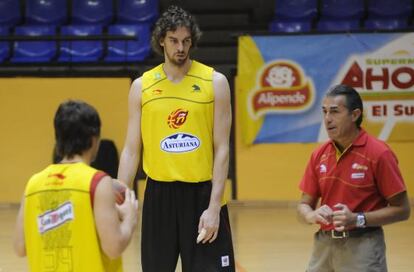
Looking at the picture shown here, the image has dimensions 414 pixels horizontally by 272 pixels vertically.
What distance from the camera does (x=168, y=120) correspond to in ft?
13.4

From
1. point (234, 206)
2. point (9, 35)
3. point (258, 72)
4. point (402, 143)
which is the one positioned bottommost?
point (234, 206)

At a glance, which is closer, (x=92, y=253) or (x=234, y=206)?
(x=92, y=253)

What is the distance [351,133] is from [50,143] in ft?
30.5

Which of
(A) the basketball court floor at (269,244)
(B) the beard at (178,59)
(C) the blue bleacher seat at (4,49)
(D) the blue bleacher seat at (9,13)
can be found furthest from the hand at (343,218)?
(D) the blue bleacher seat at (9,13)

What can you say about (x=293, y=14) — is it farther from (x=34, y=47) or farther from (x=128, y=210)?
(x=128, y=210)

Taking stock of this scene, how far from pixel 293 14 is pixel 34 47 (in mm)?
4344

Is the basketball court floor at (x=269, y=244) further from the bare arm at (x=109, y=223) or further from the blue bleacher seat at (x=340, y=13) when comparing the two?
the bare arm at (x=109, y=223)

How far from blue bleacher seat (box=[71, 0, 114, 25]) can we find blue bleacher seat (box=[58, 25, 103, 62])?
32 centimetres

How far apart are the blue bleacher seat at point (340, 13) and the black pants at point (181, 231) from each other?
9.53 metres

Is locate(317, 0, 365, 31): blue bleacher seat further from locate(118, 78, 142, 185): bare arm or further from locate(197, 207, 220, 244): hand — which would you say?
locate(197, 207, 220, 244): hand

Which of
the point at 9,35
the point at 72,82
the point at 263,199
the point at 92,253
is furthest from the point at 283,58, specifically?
the point at 92,253

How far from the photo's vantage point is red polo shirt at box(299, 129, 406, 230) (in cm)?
371

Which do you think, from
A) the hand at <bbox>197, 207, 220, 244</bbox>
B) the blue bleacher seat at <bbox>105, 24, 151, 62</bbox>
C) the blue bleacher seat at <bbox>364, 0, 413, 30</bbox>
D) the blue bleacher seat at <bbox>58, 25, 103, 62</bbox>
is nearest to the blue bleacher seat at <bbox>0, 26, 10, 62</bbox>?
the blue bleacher seat at <bbox>58, 25, 103, 62</bbox>

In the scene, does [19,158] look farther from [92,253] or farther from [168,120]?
[92,253]
